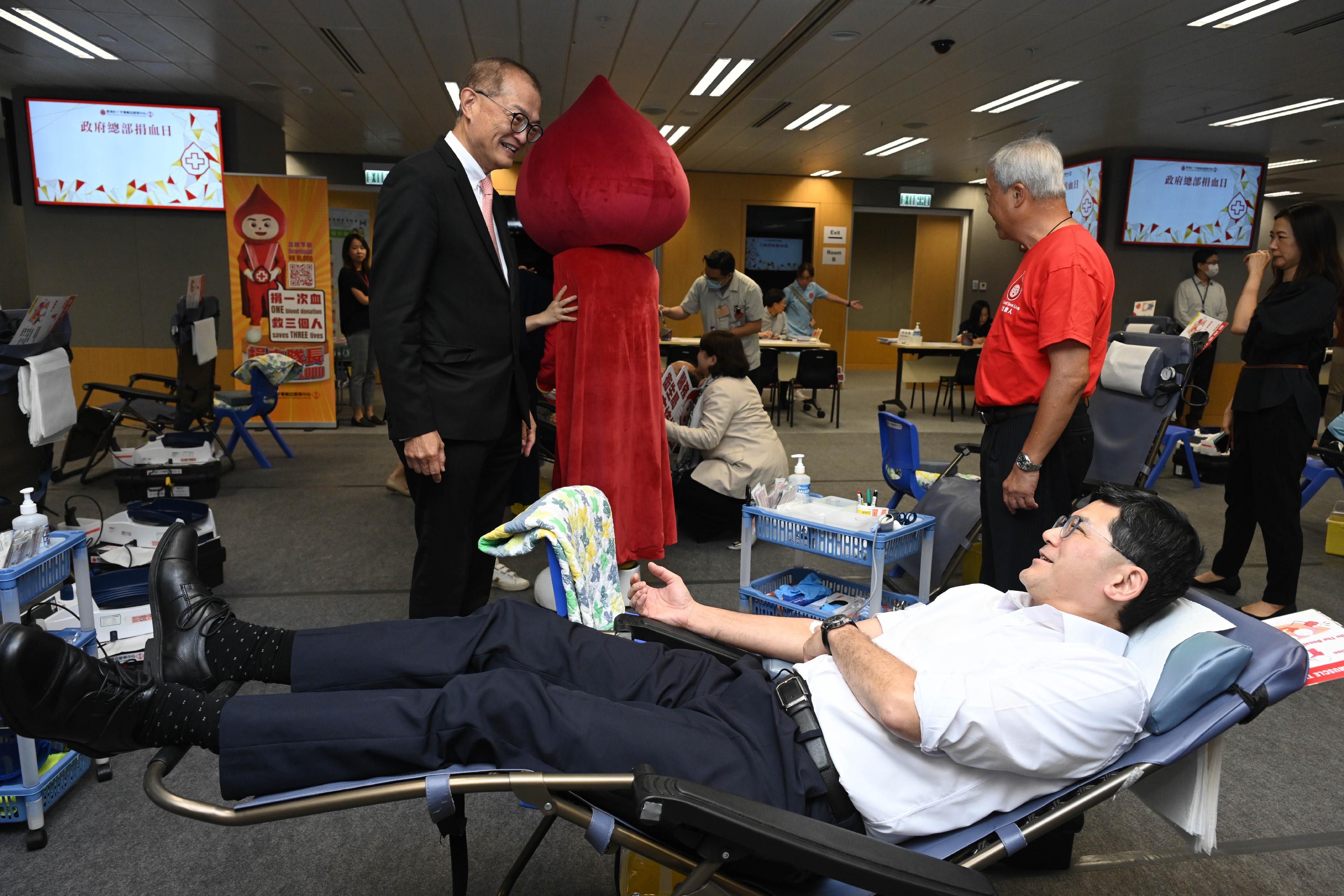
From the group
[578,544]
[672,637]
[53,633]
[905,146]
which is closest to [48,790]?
[53,633]

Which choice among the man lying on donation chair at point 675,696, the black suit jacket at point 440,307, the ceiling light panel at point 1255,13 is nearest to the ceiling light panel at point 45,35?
the black suit jacket at point 440,307

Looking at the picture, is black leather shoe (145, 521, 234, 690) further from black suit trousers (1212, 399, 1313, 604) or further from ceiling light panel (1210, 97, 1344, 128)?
ceiling light panel (1210, 97, 1344, 128)

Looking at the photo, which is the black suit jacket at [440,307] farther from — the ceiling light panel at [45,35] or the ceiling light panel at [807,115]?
the ceiling light panel at [807,115]

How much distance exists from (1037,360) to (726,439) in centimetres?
217

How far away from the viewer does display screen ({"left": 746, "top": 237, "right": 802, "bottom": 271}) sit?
13.3 meters

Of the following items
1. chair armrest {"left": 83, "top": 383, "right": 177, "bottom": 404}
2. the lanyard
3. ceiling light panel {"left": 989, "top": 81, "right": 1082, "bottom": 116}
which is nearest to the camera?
chair armrest {"left": 83, "top": 383, "right": 177, "bottom": 404}

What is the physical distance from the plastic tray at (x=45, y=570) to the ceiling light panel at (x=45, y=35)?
556 centimetres

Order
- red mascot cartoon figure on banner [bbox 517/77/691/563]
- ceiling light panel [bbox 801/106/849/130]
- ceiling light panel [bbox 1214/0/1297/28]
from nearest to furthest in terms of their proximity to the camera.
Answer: red mascot cartoon figure on banner [bbox 517/77/691/563] → ceiling light panel [bbox 1214/0/1297/28] → ceiling light panel [bbox 801/106/849/130]

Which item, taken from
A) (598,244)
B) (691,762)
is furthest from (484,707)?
(598,244)

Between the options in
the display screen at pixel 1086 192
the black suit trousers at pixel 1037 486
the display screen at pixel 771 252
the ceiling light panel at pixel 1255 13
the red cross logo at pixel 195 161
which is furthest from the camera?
the display screen at pixel 771 252

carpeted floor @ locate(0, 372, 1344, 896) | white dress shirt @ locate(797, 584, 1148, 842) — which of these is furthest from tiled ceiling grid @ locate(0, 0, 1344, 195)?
white dress shirt @ locate(797, 584, 1148, 842)

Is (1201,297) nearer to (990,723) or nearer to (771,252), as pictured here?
(771,252)

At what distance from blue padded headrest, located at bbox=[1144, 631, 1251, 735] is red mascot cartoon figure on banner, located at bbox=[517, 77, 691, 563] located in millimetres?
1931

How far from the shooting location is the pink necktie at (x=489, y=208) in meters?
2.22
